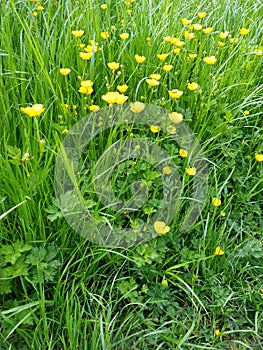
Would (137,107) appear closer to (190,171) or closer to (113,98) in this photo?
(113,98)

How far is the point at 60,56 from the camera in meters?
1.74

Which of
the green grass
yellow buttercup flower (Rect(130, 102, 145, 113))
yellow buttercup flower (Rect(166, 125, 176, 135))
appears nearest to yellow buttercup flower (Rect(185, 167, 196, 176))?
the green grass

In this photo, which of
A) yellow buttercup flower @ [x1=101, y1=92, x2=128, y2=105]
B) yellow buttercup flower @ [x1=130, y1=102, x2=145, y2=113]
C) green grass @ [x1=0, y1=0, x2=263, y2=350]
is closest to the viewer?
green grass @ [x1=0, y1=0, x2=263, y2=350]

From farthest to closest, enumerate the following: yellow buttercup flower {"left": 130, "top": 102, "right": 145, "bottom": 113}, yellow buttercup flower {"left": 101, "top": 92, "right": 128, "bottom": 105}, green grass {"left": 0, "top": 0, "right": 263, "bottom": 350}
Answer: yellow buttercup flower {"left": 130, "top": 102, "right": 145, "bottom": 113}
yellow buttercup flower {"left": 101, "top": 92, "right": 128, "bottom": 105}
green grass {"left": 0, "top": 0, "right": 263, "bottom": 350}

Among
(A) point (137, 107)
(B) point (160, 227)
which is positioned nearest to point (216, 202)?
(B) point (160, 227)

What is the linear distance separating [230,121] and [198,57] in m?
0.42

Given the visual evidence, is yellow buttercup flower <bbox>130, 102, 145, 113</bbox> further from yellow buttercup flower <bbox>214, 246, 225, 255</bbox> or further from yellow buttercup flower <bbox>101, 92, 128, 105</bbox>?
yellow buttercup flower <bbox>214, 246, 225, 255</bbox>

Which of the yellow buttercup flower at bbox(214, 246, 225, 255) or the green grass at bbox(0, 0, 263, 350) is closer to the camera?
the green grass at bbox(0, 0, 263, 350)

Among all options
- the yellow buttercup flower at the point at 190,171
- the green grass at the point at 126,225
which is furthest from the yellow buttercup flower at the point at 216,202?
the yellow buttercup flower at the point at 190,171

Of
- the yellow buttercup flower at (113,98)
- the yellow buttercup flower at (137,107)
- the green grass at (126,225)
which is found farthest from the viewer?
the yellow buttercup flower at (137,107)

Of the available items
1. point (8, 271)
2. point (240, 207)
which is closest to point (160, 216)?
point (240, 207)

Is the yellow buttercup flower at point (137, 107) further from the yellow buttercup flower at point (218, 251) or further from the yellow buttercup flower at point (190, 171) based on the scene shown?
the yellow buttercup flower at point (218, 251)

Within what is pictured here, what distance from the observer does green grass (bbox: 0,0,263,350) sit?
1191 millimetres

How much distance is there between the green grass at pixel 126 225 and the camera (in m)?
1.19
